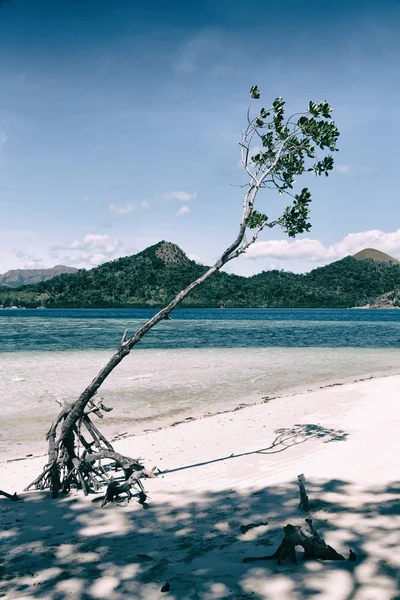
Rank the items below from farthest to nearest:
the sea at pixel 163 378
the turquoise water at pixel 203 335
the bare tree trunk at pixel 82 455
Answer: the turquoise water at pixel 203 335
the sea at pixel 163 378
the bare tree trunk at pixel 82 455

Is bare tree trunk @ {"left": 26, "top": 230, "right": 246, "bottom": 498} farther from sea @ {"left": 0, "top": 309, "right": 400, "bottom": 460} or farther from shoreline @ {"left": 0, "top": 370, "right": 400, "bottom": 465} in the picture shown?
shoreline @ {"left": 0, "top": 370, "right": 400, "bottom": 465}

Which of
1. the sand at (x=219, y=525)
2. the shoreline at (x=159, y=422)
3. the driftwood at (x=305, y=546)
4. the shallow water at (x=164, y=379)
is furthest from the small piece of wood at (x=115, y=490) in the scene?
the shallow water at (x=164, y=379)

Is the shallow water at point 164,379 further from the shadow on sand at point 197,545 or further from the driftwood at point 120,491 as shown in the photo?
the shadow on sand at point 197,545

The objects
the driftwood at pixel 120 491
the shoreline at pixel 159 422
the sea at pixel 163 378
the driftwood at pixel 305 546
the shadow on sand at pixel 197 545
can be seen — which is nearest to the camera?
the shadow on sand at pixel 197 545

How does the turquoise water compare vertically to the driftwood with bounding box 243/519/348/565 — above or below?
below

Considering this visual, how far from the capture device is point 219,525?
5.52 meters

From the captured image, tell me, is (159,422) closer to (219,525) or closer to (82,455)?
(82,455)

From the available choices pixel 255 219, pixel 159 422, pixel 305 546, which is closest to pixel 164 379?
pixel 159 422

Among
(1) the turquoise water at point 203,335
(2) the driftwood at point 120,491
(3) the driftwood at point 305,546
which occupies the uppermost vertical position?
(3) the driftwood at point 305,546

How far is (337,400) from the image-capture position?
1490 cm

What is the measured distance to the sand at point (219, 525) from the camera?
4137mm

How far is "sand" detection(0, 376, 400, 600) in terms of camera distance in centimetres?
414

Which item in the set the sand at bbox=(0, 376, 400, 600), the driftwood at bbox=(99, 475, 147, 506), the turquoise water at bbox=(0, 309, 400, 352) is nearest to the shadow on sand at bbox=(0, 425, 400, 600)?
the sand at bbox=(0, 376, 400, 600)

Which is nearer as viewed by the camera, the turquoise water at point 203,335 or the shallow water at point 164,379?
the shallow water at point 164,379
